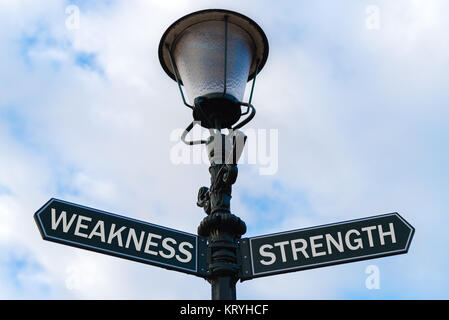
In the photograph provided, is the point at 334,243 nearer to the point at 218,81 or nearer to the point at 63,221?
the point at 218,81

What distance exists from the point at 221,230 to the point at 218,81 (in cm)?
93

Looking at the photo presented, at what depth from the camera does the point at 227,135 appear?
164 inches

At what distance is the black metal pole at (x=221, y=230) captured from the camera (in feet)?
12.0

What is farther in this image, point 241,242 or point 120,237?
point 241,242

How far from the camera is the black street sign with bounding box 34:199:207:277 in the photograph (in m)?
3.58

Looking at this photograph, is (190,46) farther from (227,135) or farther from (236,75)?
(227,135)

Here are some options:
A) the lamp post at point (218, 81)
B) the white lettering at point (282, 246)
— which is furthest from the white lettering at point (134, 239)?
the white lettering at point (282, 246)

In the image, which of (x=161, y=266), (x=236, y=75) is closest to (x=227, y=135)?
(x=236, y=75)

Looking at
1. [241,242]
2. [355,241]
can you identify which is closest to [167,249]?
[241,242]

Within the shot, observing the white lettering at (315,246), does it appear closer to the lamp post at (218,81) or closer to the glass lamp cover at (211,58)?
the lamp post at (218,81)

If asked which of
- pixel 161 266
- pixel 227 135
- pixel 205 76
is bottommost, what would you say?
pixel 161 266

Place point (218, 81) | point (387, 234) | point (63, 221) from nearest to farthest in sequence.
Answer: point (63, 221)
point (387, 234)
point (218, 81)

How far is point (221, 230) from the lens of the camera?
379 cm
